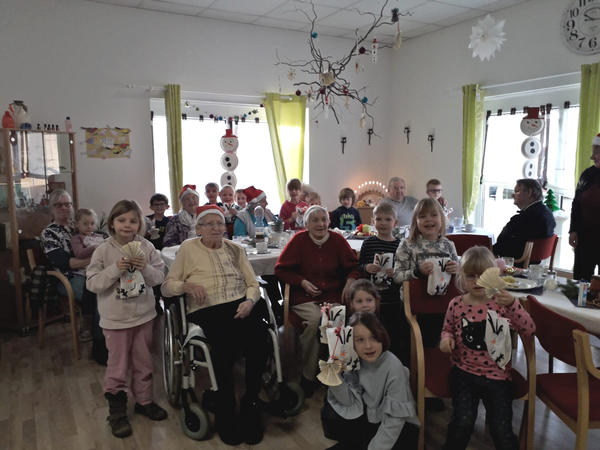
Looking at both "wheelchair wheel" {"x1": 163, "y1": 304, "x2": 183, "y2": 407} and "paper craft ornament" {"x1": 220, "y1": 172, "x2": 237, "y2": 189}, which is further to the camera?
"paper craft ornament" {"x1": 220, "y1": 172, "x2": 237, "y2": 189}

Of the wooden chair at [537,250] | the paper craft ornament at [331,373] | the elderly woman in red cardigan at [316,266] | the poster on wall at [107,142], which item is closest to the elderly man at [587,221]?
the wooden chair at [537,250]

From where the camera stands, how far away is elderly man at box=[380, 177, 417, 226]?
5.04m

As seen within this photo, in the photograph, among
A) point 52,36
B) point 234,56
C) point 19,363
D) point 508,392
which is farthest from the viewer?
point 234,56

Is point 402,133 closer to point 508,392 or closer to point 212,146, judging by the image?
point 212,146

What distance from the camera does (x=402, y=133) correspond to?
657cm

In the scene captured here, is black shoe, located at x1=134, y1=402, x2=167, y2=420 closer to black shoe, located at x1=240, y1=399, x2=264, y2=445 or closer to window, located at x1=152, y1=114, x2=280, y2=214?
black shoe, located at x1=240, y1=399, x2=264, y2=445

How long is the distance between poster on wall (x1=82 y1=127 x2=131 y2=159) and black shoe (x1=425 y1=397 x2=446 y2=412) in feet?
13.1

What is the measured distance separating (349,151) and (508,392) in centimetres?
491

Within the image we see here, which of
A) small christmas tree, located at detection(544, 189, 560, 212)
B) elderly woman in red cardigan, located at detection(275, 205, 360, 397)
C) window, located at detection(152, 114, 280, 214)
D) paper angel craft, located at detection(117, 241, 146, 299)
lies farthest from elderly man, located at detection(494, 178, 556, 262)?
window, located at detection(152, 114, 280, 214)

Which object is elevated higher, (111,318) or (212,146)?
(212,146)

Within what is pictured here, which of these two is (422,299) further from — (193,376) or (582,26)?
(582,26)

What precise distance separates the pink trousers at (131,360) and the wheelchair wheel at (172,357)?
0.11 m

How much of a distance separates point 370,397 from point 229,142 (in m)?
4.18

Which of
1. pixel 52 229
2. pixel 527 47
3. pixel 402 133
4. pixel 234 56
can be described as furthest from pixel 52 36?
pixel 527 47
